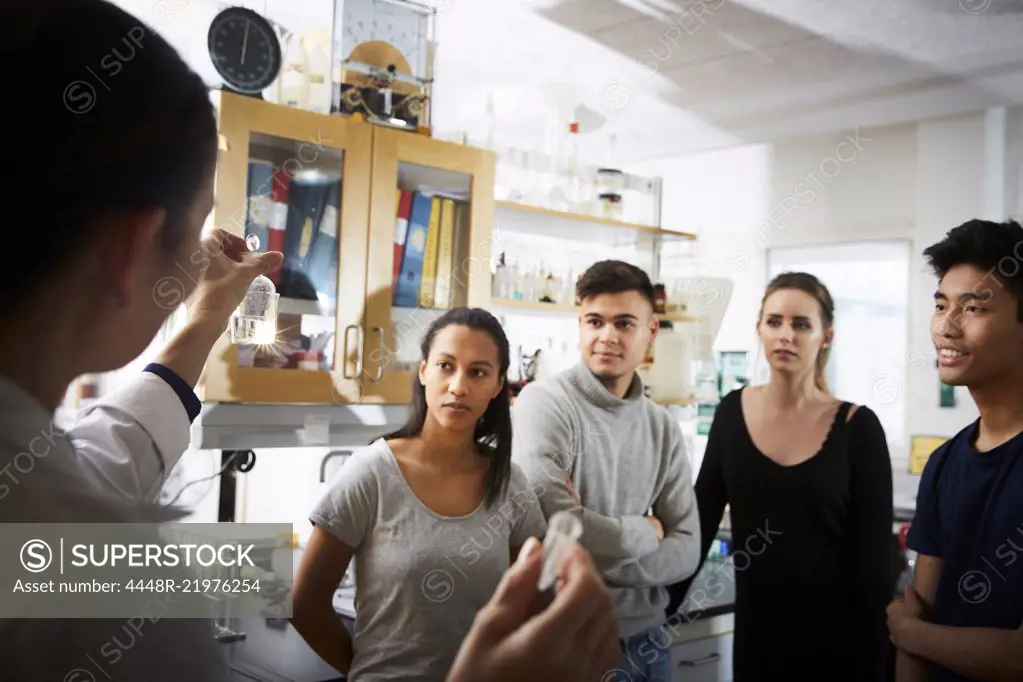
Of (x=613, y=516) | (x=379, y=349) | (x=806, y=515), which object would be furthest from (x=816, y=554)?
(x=379, y=349)

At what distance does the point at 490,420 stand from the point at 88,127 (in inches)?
10.3

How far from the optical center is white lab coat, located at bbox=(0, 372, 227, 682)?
10.4 inches

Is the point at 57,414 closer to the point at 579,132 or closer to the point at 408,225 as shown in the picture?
the point at 408,225

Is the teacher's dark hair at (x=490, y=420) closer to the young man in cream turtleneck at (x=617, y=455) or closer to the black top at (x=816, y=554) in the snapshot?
the young man in cream turtleneck at (x=617, y=455)

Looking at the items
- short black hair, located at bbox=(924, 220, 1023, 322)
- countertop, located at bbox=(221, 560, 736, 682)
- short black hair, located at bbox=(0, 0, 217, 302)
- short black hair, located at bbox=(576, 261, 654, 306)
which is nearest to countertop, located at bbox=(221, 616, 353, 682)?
countertop, located at bbox=(221, 560, 736, 682)

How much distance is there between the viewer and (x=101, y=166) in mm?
Answer: 260

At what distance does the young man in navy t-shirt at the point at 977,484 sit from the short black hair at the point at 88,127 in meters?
0.50

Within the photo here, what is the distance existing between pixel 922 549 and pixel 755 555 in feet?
0.80

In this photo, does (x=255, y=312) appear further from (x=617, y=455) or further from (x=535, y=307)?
(x=535, y=307)

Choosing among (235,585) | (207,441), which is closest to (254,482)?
(207,441)

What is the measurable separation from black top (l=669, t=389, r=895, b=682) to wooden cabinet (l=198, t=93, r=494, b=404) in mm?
399

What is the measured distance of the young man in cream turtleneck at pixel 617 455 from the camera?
528 millimetres

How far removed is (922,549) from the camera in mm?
624

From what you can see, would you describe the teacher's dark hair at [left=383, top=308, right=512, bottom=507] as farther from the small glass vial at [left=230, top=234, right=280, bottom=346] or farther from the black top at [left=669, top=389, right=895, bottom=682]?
the black top at [left=669, top=389, right=895, bottom=682]
